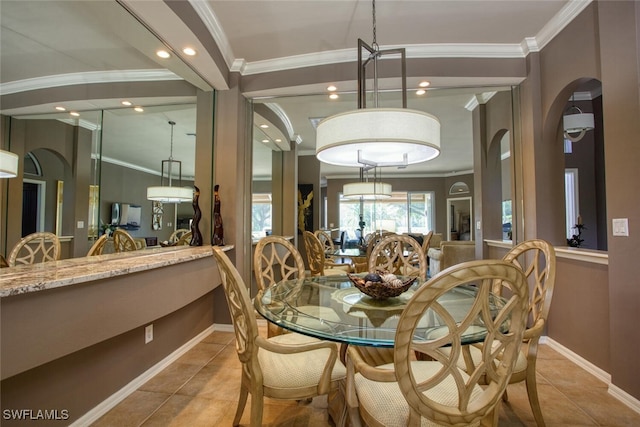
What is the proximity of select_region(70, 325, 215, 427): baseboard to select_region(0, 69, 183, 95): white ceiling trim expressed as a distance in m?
1.71

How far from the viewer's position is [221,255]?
53.4 inches

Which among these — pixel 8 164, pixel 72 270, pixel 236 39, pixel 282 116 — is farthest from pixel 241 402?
pixel 282 116

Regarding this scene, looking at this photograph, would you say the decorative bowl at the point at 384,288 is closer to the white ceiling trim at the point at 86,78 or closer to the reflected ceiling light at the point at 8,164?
the reflected ceiling light at the point at 8,164

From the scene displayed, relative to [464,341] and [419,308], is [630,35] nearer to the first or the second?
[464,341]

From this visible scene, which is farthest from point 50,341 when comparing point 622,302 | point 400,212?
point 400,212

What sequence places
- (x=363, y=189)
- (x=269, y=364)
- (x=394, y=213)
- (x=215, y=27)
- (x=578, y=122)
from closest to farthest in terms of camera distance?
(x=269, y=364) → (x=215, y=27) → (x=578, y=122) → (x=363, y=189) → (x=394, y=213)

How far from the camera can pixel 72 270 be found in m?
1.45

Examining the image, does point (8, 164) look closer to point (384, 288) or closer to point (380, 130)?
point (380, 130)

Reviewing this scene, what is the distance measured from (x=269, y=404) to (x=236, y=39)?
2.94 m

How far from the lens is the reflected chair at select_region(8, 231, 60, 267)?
55.6 inches

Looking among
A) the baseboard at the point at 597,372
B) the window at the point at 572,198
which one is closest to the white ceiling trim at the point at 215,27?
the baseboard at the point at 597,372

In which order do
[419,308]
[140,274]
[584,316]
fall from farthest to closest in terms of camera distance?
[584,316] → [140,274] → [419,308]

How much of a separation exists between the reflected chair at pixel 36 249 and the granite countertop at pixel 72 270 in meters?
0.03

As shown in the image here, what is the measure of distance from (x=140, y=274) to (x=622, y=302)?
118 inches
